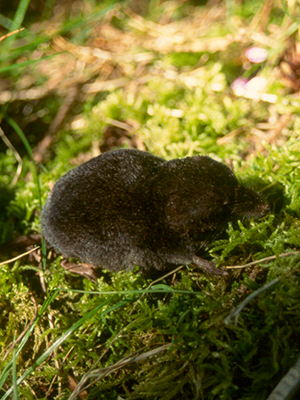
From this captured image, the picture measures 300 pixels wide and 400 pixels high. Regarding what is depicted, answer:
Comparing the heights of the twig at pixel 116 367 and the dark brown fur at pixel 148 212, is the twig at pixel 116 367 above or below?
below

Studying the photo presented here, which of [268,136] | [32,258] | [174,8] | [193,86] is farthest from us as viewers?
[174,8]

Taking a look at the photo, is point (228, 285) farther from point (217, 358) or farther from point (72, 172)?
point (72, 172)

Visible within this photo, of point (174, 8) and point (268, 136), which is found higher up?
point (174, 8)

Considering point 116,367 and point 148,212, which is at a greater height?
point 148,212

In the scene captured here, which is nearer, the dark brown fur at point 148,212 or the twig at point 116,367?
the twig at point 116,367

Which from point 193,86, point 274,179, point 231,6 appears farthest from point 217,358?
point 231,6

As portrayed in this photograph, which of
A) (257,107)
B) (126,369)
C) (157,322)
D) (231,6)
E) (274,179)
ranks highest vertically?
(231,6)

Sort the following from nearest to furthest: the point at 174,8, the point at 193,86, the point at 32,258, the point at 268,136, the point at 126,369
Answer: the point at 126,369 < the point at 32,258 < the point at 268,136 < the point at 193,86 < the point at 174,8

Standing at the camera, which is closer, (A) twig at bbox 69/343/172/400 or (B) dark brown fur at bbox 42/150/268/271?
(A) twig at bbox 69/343/172/400

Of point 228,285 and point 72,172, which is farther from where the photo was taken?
point 72,172

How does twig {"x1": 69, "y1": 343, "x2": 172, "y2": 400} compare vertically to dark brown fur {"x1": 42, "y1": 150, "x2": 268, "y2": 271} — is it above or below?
below

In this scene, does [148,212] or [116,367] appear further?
[148,212]
